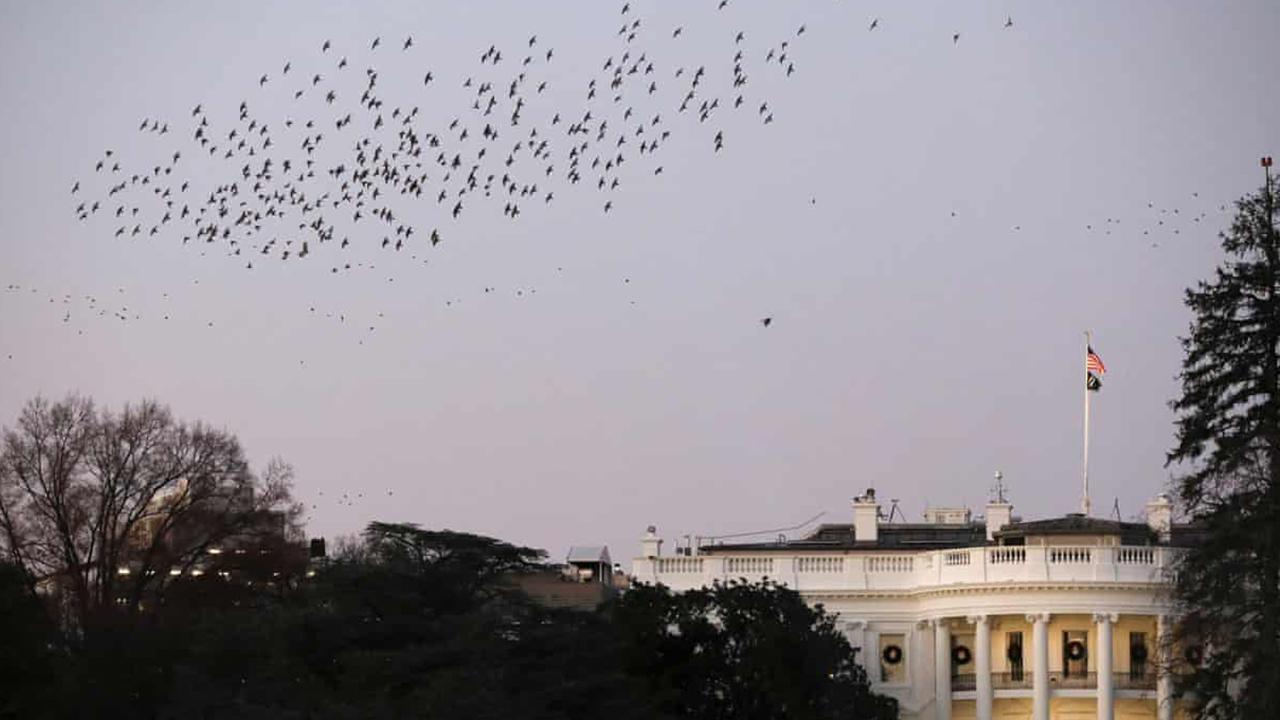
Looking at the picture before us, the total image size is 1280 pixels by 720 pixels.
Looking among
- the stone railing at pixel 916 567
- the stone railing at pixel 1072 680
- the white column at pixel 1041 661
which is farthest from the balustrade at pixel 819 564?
the stone railing at pixel 1072 680

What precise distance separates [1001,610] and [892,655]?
19.5ft

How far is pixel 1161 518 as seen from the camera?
515 ft

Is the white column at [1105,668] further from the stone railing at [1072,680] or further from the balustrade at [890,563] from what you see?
the balustrade at [890,563]

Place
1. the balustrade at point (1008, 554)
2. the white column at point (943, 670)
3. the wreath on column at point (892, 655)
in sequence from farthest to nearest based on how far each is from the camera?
the wreath on column at point (892, 655) → the white column at point (943, 670) → the balustrade at point (1008, 554)

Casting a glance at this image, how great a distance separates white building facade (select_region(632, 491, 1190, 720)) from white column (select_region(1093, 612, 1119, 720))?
1.5 inches

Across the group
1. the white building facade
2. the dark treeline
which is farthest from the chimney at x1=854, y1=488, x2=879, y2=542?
the dark treeline

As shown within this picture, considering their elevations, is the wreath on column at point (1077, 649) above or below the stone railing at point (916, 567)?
below

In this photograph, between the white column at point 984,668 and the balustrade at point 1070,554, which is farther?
the white column at point 984,668

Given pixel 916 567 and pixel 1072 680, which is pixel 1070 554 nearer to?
pixel 1072 680

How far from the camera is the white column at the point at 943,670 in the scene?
15175 cm

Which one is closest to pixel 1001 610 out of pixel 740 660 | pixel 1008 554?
pixel 1008 554

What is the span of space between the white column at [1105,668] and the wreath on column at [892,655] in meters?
8.94

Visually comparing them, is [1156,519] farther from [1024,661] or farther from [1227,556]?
[1227,556]

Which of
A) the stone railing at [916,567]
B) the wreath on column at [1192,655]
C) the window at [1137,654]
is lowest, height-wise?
the wreath on column at [1192,655]
